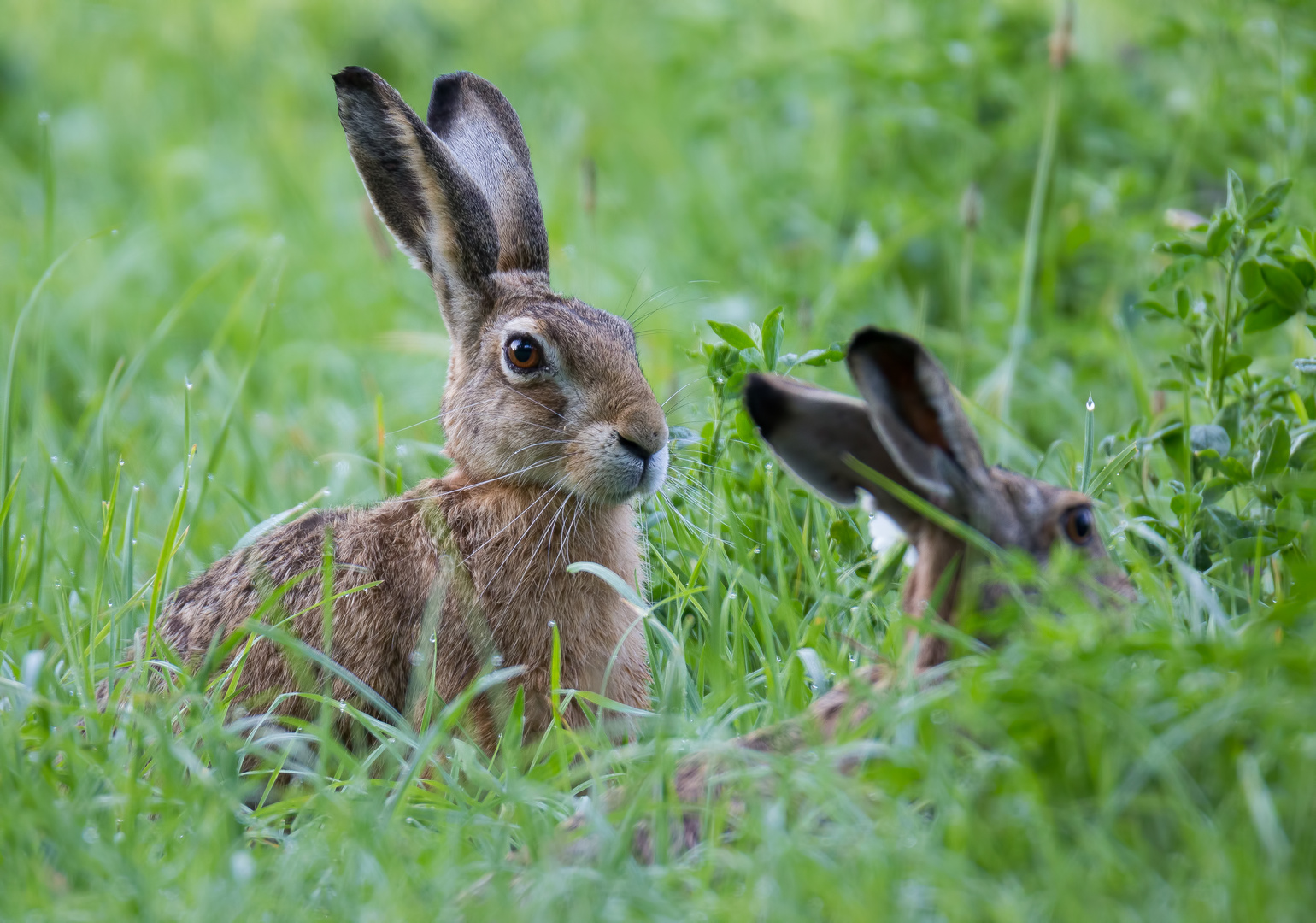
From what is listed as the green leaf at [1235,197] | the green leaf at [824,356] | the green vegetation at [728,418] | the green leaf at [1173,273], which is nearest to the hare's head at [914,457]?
the green vegetation at [728,418]

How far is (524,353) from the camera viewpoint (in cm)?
412

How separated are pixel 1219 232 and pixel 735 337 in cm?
131

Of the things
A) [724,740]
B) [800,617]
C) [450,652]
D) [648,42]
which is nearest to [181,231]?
[648,42]

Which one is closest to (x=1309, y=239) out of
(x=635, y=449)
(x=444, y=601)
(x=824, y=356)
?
(x=824, y=356)

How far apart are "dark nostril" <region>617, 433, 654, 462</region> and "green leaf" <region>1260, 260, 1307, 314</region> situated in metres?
1.74

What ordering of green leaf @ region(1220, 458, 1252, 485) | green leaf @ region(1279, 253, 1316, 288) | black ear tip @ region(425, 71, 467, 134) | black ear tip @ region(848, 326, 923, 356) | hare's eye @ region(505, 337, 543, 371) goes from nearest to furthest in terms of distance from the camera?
black ear tip @ region(848, 326, 923, 356)
green leaf @ region(1220, 458, 1252, 485)
green leaf @ region(1279, 253, 1316, 288)
hare's eye @ region(505, 337, 543, 371)
black ear tip @ region(425, 71, 467, 134)

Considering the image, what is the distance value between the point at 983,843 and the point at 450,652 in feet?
6.25

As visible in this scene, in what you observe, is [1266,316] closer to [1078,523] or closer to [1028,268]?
[1078,523]

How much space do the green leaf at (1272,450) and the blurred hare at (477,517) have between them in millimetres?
1588

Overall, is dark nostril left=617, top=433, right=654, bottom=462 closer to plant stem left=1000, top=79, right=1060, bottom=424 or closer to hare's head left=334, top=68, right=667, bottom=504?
hare's head left=334, top=68, right=667, bottom=504

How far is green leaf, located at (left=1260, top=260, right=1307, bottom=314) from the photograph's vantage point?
3641 millimetres

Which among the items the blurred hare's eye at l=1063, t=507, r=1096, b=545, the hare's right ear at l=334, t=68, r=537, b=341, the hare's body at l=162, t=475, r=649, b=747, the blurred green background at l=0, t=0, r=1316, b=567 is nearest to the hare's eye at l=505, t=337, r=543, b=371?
the hare's right ear at l=334, t=68, r=537, b=341

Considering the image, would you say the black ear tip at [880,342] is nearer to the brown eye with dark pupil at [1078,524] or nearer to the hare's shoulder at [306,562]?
the brown eye with dark pupil at [1078,524]

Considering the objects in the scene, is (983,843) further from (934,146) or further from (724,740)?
(934,146)
